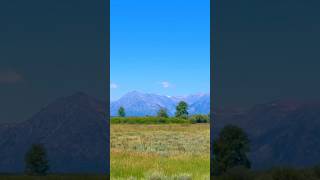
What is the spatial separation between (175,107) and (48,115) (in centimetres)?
5637

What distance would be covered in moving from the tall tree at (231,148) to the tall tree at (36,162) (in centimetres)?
510

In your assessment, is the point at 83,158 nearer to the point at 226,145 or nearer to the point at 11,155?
the point at 11,155

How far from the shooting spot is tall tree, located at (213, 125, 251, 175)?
52.1ft

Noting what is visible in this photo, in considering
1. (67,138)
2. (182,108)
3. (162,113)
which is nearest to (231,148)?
(67,138)

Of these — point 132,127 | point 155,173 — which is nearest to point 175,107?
point 132,127

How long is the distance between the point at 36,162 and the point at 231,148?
5.82 metres

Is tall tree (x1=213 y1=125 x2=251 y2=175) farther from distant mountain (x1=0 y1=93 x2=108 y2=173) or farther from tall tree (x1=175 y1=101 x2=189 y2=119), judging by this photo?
tall tree (x1=175 y1=101 x2=189 y2=119)

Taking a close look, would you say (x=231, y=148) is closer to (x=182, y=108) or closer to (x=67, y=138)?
(x=67, y=138)

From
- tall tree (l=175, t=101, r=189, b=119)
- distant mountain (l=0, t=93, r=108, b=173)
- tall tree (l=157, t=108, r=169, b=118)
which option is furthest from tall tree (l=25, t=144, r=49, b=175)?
tall tree (l=175, t=101, r=189, b=119)

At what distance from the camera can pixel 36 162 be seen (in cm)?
1634

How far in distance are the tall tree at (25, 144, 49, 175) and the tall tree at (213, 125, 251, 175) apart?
16.7 feet

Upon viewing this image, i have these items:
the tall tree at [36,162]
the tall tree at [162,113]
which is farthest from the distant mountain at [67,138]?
the tall tree at [162,113]

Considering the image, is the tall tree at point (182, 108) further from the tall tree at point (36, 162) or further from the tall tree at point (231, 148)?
the tall tree at point (231, 148)

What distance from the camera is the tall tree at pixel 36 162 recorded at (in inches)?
640
